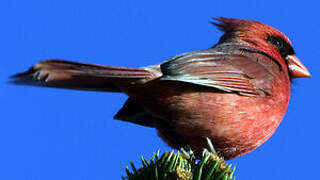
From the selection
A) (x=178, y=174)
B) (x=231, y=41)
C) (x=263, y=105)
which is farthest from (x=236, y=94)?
(x=178, y=174)

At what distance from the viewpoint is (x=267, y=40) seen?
4.55 meters

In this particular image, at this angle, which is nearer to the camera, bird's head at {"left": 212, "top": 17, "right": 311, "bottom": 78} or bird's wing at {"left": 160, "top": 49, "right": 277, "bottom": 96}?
bird's wing at {"left": 160, "top": 49, "right": 277, "bottom": 96}

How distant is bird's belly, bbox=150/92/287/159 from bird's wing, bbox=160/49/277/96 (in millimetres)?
92

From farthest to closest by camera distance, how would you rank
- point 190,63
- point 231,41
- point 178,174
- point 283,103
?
point 231,41, point 283,103, point 190,63, point 178,174

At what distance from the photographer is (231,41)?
4.52 m

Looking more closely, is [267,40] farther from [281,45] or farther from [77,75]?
[77,75]

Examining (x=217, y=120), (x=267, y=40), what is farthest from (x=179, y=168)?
(x=267, y=40)

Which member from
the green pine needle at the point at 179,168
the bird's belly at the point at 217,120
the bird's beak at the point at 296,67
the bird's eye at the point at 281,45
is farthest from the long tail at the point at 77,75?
the bird's beak at the point at 296,67

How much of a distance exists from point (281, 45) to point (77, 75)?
7.61ft

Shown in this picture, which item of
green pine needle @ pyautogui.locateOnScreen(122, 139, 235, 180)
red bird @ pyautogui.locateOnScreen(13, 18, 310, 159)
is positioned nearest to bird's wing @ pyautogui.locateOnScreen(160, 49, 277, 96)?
red bird @ pyautogui.locateOnScreen(13, 18, 310, 159)

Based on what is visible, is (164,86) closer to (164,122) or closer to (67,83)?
(164,122)

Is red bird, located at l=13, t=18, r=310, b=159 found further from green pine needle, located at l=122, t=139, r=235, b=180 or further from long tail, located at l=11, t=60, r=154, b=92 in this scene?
green pine needle, located at l=122, t=139, r=235, b=180

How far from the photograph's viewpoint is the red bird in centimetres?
352

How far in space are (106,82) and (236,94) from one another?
41.9 inches
